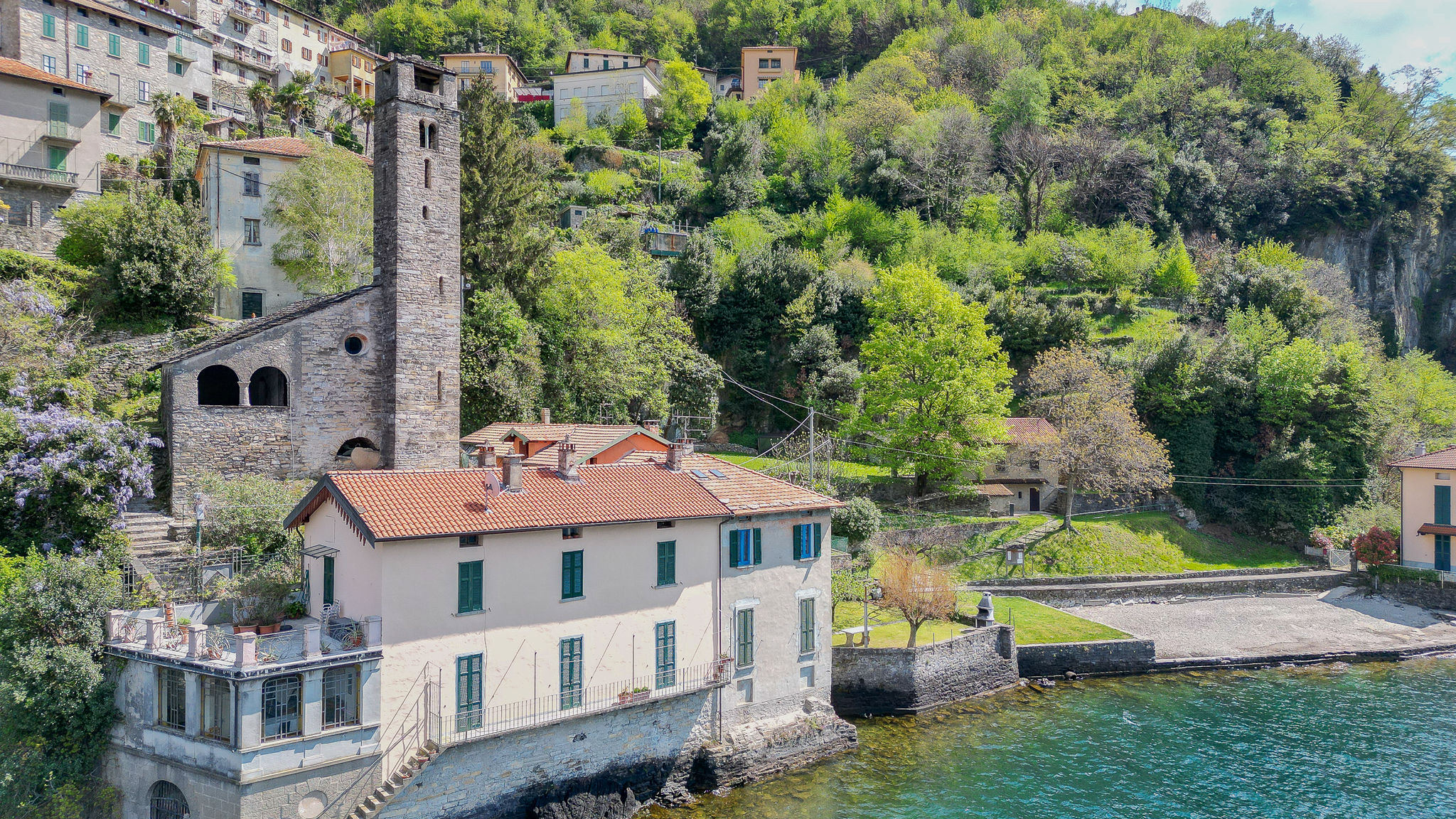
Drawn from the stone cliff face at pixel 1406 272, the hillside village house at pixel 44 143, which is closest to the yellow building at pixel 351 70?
the hillside village house at pixel 44 143

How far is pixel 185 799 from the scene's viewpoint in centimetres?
1800

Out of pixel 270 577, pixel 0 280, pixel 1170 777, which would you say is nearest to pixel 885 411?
pixel 1170 777

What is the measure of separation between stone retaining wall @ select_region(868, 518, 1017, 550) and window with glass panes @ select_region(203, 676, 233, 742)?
86.2ft

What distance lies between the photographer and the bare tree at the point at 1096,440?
41.2 m

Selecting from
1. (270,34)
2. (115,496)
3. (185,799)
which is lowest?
(185,799)

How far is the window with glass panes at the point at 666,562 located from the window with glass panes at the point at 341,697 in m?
7.74

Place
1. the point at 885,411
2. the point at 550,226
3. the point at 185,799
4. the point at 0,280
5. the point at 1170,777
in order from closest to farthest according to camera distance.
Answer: the point at 185,799
the point at 1170,777
the point at 0,280
the point at 885,411
the point at 550,226

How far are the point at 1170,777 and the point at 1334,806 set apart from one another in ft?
12.2

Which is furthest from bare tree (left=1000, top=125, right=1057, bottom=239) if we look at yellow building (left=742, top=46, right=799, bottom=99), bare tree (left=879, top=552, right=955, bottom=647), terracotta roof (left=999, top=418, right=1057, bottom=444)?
bare tree (left=879, top=552, right=955, bottom=647)

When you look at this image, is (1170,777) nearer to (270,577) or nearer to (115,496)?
(270,577)

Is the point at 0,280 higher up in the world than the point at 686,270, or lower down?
lower down

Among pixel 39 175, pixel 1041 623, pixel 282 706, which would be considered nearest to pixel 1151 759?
pixel 1041 623

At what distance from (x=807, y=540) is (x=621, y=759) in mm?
8115

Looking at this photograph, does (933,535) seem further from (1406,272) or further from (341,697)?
(1406,272)
